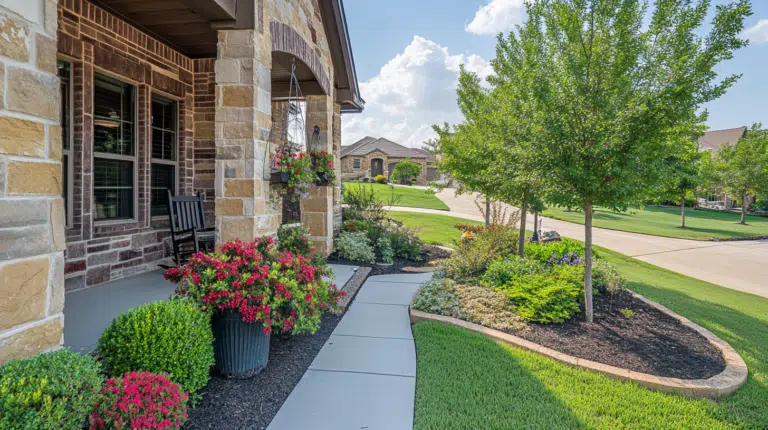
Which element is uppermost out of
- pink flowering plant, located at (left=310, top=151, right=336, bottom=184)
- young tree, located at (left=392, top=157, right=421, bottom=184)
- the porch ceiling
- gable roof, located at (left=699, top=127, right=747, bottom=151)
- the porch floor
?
gable roof, located at (left=699, top=127, right=747, bottom=151)

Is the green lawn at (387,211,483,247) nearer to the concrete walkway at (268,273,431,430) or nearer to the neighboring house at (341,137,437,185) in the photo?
the concrete walkway at (268,273,431,430)

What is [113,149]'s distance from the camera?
15.8 ft

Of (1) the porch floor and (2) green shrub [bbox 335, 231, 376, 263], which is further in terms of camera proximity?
(2) green shrub [bbox 335, 231, 376, 263]

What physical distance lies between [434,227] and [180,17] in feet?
35.7

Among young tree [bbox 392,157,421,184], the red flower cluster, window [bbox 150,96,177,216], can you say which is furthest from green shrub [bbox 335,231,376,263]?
young tree [bbox 392,157,421,184]

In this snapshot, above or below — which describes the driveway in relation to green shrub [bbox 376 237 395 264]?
below

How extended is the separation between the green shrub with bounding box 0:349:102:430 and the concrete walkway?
1.06 meters

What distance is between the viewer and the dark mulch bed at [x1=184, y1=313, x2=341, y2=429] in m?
2.38

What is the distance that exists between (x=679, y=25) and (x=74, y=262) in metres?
6.49

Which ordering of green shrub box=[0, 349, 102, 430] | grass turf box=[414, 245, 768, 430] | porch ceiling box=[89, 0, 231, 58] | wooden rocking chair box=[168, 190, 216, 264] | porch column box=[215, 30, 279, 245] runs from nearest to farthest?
green shrub box=[0, 349, 102, 430] → grass turf box=[414, 245, 768, 430] → porch ceiling box=[89, 0, 231, 58] → porch column box=[215, 30, 279, 245] → wooden rocking chair box=[168, 190, 216, 264]

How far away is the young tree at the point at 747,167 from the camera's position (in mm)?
21719

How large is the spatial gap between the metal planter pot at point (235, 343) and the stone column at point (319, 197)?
12.2 ft

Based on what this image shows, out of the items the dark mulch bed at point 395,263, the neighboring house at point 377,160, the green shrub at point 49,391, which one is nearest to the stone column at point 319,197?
the dark mulch bed at point 395,263

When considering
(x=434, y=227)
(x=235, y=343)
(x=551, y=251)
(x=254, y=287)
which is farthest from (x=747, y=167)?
(x=235, y=343)
